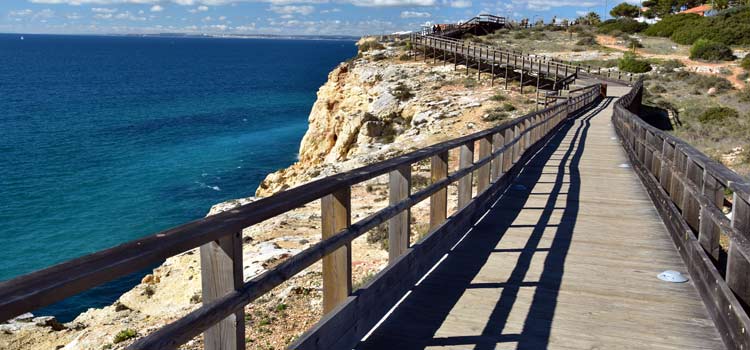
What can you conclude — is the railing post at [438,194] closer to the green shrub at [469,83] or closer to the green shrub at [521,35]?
the green shrub at [469,83]

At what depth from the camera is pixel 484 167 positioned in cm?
909

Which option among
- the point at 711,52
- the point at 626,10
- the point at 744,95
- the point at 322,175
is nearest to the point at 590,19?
the point at 626,10

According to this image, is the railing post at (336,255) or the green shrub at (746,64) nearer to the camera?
the railing post at (336,255)

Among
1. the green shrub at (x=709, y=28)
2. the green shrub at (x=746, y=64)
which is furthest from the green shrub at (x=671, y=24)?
the green shrub at (x=746, y=64)

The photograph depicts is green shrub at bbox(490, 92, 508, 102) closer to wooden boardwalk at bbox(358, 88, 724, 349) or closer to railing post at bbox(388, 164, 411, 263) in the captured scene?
wooden boardwalk at bbox(358, 88, 724, 349)

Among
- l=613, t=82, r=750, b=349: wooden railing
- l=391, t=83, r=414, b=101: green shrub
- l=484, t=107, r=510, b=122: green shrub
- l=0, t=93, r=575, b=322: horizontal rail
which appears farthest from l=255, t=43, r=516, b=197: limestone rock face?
l=0, t=93, r=575, b=322: horizontal rail

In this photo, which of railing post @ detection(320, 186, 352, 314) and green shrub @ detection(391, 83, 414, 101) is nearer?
railing post @ detection(320, 186, 352, 314)

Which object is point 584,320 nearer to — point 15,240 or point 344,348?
point 344,348

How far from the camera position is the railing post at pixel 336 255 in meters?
4.12

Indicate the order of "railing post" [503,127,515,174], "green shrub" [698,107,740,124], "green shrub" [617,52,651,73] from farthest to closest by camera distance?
1. "green shrub" [617,52,651,73]
2. "green shrub" [698,107,740,124]
3. "railing post" [503,127,515,174]

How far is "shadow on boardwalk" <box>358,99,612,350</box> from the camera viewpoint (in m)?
4.62

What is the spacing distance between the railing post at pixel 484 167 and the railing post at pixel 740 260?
4.15 m

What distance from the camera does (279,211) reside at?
11.3 ft

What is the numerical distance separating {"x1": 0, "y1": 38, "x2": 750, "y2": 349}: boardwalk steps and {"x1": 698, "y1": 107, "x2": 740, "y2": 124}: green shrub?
22566 millimetres
